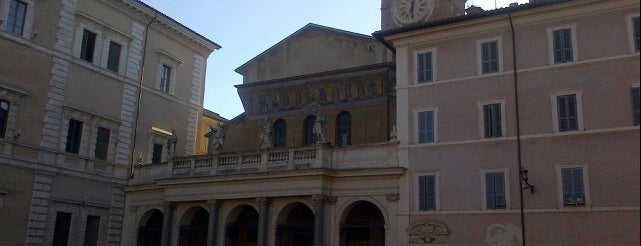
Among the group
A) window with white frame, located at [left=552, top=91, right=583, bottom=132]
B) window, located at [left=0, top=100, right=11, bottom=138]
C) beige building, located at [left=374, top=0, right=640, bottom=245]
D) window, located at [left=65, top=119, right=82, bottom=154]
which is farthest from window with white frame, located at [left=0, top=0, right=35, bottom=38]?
window with white frame, located at [left=552, top=91, right=583, bottom=132]

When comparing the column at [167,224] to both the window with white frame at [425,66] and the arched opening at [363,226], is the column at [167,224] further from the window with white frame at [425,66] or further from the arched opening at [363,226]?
the window with white frame at [425,66]

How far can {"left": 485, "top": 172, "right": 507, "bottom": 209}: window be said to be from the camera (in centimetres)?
2420

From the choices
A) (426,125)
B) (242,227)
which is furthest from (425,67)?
(242,227)

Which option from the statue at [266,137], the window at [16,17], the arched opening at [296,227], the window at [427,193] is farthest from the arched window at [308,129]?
the window at [16,17]

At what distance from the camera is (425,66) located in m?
27.0

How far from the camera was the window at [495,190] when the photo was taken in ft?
79.4

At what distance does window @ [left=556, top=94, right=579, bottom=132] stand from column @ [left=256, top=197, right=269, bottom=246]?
12631 millimetres

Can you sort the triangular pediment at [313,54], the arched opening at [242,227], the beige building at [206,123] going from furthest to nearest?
1. the beige building at [206,123]
2. the triangular pediment at [313,54]
3. the arched opening at [242,227]

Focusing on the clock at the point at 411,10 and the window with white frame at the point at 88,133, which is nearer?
the clock at the point at 411,10

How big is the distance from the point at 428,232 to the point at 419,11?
31.1 feet

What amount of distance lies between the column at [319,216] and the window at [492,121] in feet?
23.5

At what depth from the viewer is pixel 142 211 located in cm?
3384

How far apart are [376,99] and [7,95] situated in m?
16.2

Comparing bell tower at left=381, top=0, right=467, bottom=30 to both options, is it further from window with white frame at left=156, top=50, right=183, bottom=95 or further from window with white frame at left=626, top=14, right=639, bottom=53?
window with white frame at left=156, top=50, right=183, bottom=95
